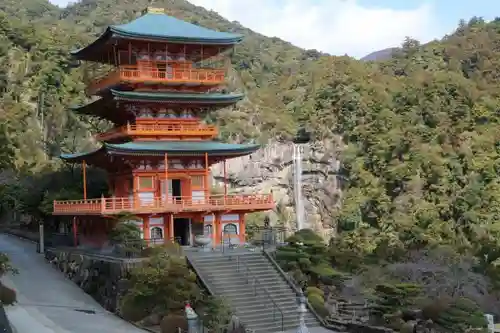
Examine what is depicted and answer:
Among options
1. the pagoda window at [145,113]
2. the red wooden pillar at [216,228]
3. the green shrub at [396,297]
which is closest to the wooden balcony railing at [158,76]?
the pagoda window at [145,113]

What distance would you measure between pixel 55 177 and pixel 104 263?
14.5 m

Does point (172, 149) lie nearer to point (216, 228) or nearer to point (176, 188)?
point (176, 188)

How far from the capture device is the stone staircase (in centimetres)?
2138

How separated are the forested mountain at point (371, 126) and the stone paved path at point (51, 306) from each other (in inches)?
370

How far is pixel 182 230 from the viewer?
96.6 feet

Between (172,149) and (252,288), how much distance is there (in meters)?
7.55

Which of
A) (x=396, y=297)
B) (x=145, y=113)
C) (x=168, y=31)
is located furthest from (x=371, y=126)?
(x=396, y=297)

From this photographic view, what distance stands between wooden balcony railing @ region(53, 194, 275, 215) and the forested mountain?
30.6ft

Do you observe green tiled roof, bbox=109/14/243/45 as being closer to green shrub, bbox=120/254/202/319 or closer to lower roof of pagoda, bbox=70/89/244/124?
lower roof of pagoda, bbox=70/89/244/124

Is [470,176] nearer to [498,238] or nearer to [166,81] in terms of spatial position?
[498,238]

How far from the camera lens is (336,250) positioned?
27.7m

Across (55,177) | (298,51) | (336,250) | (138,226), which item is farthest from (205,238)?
(298,51)

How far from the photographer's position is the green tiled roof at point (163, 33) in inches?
1117

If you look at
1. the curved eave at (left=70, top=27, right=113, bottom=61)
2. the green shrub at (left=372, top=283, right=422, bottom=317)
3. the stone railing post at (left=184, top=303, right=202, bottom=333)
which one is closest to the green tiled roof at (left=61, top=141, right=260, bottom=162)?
the curved eave at (left=70, top=27, right=113, bottom=61)
